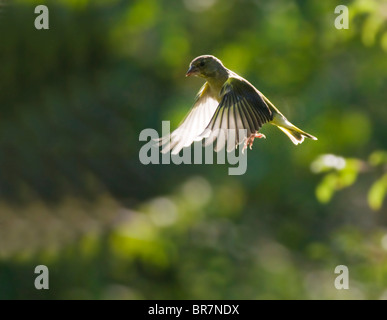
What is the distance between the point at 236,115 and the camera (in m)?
3.07

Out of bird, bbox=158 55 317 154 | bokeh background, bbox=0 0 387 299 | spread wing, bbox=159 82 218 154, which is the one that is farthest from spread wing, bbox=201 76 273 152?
bokeh background, bbox=0 0 387 299

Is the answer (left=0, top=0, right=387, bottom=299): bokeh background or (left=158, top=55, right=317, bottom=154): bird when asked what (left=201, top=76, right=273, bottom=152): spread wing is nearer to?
(left=158, top=55, right=317, bottom=154): bird

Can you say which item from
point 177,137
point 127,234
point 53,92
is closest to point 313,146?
point 127,234

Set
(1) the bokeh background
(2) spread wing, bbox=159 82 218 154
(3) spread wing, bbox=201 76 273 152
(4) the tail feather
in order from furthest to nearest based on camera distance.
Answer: (1) the bokeh background → (2) spread wing, bbox=159 82 218 154 → (4) the tail feather → (3) spread wing, bbox=201 76 273 152

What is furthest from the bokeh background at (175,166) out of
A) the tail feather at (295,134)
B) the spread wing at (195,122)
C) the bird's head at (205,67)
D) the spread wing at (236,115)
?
the tail feather at (295,134)

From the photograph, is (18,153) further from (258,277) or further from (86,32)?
(258,277)

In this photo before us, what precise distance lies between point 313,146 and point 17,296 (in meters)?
3.21

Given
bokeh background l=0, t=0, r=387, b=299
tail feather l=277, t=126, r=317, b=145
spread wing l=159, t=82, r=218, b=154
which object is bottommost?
tail feather l=277, t=126, r=317, b=145

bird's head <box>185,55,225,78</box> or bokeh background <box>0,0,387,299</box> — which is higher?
bokeh background <box>0,0,387,299</box>

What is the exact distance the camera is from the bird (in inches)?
114

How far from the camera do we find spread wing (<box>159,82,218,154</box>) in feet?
10.6

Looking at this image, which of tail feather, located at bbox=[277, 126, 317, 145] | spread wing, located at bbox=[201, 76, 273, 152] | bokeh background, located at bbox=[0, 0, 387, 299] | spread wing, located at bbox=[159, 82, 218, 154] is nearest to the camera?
spread wing, located at bbox=[201, 76, 273, 152]

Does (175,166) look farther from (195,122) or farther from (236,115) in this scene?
(236,115)

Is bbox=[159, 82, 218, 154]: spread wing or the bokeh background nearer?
bbox=[159, 82, 218, 154]: spread wing
